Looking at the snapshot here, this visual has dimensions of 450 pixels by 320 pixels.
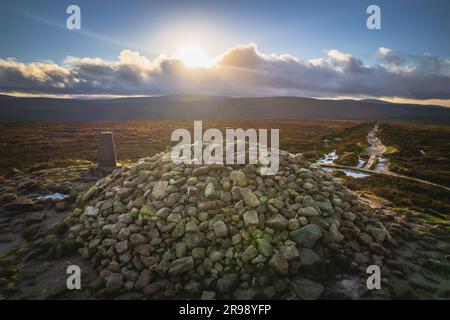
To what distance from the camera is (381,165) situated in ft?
93.7

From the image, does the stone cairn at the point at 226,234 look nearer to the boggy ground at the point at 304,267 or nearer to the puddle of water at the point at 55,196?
the boggy ground at the point at 304,267

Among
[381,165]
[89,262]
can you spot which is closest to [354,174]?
[381,165]

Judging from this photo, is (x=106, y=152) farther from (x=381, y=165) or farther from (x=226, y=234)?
(x=381, y=165)

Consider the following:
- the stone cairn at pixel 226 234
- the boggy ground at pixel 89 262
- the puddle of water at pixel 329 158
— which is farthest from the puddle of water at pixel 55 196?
the puddle of water at pixel 329 158

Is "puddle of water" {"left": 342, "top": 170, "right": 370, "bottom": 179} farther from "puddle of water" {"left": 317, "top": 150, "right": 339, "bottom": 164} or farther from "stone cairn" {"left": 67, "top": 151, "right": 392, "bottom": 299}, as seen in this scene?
"stone cairn" {"left": 67, "top": 151, "right": 392, "bottom": 299}

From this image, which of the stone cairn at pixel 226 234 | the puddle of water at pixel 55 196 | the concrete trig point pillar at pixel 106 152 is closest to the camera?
the stone cairn at pixel 226 234

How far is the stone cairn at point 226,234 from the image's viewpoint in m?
8.19

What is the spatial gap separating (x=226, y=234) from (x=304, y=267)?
93.5 inches

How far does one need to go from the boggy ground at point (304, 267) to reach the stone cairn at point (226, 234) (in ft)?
0.19

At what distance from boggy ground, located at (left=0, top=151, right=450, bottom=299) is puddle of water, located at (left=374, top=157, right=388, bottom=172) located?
13.5 metres

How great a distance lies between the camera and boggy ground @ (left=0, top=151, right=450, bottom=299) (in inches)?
314

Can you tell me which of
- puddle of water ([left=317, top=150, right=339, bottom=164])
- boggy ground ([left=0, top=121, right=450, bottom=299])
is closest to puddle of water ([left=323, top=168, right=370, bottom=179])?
boggy ground ([left=0, top=121, right=450, bottom=299])
